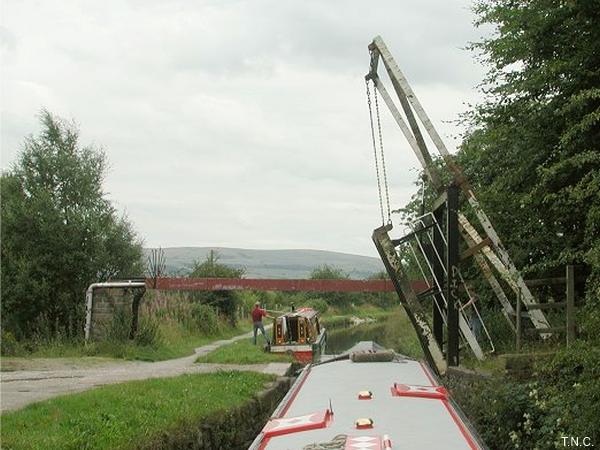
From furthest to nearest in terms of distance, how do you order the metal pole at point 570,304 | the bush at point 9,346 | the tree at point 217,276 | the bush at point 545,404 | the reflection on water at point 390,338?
the tree at point 217,276 < the reflection on water at point 390,338 < the bush at point 9,346 < the metal pole at point 570,304 < the bush at point 545,404

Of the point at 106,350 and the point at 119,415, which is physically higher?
the point at 106,350

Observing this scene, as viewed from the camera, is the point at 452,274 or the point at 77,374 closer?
the point at 452,274

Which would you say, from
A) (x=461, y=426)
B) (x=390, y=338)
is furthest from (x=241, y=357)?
(x=390, y=338)

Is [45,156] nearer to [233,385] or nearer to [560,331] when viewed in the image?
[233,385]

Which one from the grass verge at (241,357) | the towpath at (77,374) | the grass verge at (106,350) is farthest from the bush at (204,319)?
the towpath at (77,374)

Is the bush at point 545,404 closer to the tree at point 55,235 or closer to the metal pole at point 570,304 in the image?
the metal pole at point 570,304

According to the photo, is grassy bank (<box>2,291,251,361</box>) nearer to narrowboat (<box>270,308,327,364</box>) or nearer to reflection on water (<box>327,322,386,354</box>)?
narrowboat (<box>270,308,327,364</box>)

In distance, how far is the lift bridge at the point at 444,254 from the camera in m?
12.0

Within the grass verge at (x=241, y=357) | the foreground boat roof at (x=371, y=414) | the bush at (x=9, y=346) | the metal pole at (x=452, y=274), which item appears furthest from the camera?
the grass verge at (x=241, y=357)

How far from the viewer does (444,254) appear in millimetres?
13336

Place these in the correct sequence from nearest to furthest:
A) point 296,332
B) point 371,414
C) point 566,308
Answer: point 371,414
point 566,308
point 296,332

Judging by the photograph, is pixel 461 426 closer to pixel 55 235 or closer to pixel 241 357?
pixel 241 357

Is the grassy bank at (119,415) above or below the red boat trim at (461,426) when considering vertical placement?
below

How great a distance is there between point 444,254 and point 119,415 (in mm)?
6806
